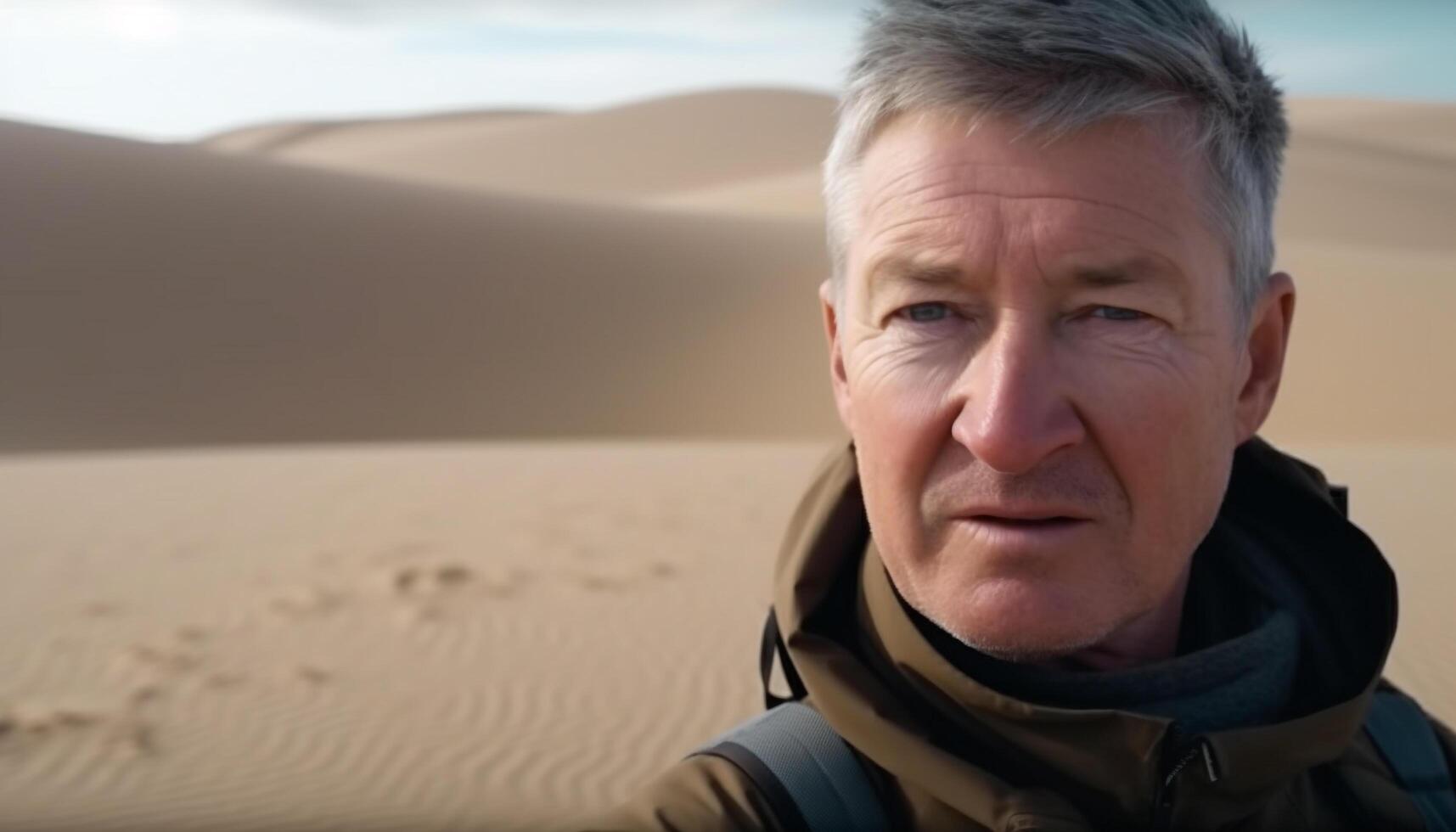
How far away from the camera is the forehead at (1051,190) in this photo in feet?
5.03

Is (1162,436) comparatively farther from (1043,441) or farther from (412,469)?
(412,469)

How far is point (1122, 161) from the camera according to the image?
1.54 meters

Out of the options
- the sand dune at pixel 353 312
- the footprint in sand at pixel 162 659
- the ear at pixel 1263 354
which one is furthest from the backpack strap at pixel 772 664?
the sand dune at pixel 353 312

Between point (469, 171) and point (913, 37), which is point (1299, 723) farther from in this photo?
point (469, 171)

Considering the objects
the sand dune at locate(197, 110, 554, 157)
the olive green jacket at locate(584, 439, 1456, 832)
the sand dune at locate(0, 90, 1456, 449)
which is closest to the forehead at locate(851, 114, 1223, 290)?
the olive green jacket at locate(584, 439, 1456, 832)

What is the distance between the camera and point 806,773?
1.52m

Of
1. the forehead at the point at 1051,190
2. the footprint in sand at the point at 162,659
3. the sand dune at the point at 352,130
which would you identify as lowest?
the footprint in sand at the point at 162,659

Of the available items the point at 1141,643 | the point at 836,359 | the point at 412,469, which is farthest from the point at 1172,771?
the point at 412,469

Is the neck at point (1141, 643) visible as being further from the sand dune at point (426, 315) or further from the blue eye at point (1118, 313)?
the sand dune at point (426, 315)

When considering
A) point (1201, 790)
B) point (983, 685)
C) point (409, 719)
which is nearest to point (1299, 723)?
point (1201, 790)

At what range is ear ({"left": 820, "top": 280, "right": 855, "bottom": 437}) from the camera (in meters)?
1.77

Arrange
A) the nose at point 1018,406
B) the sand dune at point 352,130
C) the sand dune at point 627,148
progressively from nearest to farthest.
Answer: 1. the nose at point 1018,406
2. the sand dune at point 627,148
3. the sand dune at point 352,130

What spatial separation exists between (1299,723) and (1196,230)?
23.5 inches

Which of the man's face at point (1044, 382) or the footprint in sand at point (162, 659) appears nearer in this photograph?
the man's face at point (1044, 382)
